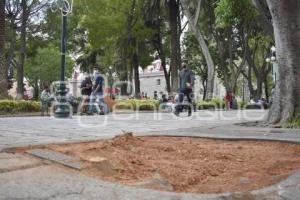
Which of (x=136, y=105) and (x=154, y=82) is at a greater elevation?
(x=154, y=82)

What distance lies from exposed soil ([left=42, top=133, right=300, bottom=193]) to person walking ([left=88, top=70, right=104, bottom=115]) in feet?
36.8

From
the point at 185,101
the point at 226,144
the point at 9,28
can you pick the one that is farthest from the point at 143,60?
the point at 226,144

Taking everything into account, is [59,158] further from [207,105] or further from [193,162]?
[207,105]

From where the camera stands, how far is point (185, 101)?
17328 millimetres

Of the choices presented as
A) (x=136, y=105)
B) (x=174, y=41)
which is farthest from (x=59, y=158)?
(x=174, y=41)

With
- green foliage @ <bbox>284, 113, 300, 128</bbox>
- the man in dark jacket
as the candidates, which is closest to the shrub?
the man in dark jacket

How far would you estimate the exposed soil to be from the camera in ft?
16.3

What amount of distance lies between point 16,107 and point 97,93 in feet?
12.2

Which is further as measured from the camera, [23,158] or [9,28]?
[9,28]

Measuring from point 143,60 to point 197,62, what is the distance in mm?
12740

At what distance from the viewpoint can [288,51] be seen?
11000 mm

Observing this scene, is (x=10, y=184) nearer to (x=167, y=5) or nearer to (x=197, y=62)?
(x=167, y=5)

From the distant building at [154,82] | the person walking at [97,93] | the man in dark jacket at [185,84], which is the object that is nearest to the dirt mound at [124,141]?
the man in dark jacket at [185,84]

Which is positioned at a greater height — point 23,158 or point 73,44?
point 73,44
